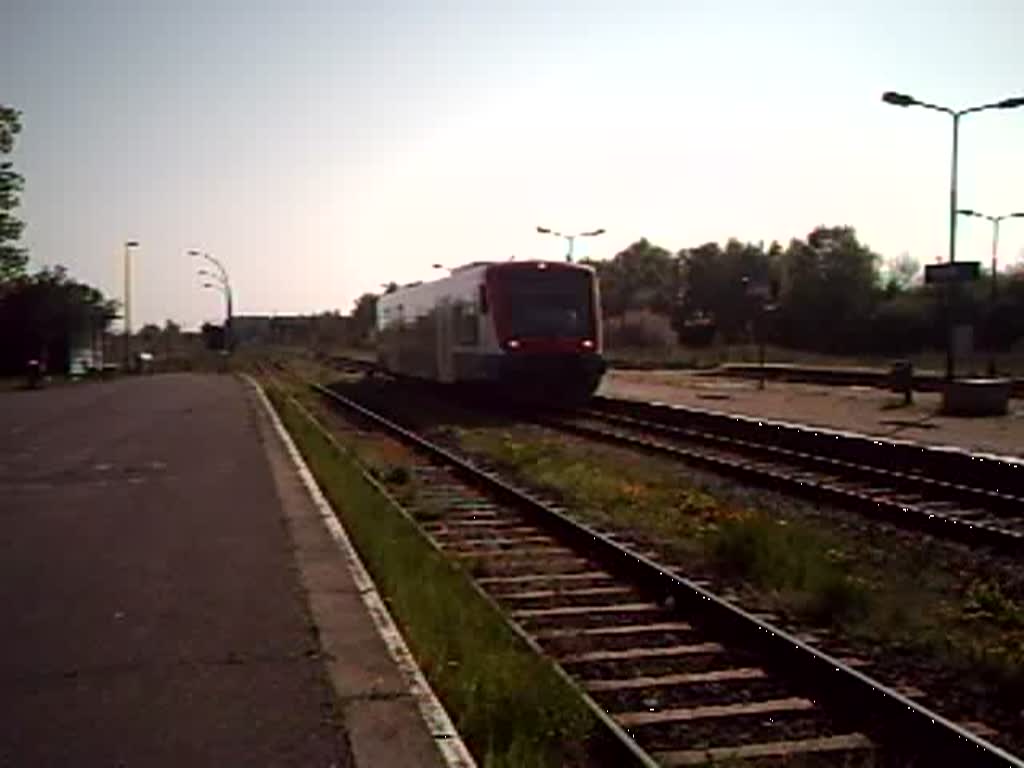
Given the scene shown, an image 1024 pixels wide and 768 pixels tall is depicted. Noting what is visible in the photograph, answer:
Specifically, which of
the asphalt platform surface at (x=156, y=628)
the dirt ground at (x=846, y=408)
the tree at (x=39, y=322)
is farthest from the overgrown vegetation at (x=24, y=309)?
the asphalt platform surface at (x=156, y=628)

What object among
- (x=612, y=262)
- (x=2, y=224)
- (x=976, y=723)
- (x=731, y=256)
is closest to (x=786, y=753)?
(x=976, y=723)

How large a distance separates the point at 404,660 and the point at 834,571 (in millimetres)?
3959

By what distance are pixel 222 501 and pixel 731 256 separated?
377 ft

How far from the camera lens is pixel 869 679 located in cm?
703

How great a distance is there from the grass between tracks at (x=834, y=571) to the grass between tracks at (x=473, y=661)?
213 centimetres

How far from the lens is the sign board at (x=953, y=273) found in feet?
93.7

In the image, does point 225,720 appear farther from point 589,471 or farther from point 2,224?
point 2,224

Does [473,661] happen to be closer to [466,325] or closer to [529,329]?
[529,329]

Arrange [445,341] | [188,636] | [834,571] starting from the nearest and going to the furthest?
[188,636], [834,571], [445,341]

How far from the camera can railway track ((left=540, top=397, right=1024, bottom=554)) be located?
13.5 meters

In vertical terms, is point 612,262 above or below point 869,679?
above

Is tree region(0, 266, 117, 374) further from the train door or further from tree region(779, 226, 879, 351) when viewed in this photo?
tree region(779, 226, 879, 351)

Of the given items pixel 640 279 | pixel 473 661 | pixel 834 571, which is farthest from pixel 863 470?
pixel 640 279

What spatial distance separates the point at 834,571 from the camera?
10.1m
